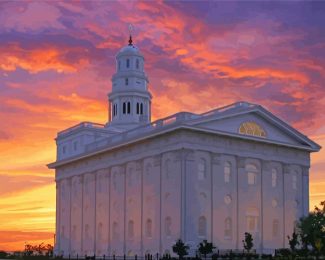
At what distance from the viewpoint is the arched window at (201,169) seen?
60156 millimetres

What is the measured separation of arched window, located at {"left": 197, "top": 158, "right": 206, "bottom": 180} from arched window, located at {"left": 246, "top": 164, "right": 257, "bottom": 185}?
238 inches

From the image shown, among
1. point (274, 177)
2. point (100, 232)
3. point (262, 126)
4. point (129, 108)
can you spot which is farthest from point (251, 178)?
point (129, 108)

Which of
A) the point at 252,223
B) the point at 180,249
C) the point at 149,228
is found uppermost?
the point at 252,223

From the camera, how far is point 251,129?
6488cm

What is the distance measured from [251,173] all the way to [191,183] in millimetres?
8924

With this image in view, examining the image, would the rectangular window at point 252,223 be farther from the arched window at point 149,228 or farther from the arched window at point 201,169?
the arched window at point 149,228

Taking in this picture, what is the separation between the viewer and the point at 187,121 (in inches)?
2293

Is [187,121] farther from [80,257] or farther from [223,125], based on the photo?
[80,257]

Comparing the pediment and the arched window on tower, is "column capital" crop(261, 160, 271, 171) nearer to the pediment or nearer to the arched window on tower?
the arched window on tower

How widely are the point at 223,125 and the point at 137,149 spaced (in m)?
9.21

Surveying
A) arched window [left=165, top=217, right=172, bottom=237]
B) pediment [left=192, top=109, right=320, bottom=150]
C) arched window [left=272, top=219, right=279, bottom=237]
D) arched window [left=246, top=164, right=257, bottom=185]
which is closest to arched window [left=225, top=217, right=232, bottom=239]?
arched window [left=246, top=164, right=257, bottom=185]

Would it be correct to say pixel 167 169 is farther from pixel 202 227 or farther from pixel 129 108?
pixel 129 108

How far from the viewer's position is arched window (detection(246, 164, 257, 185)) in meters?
64.9

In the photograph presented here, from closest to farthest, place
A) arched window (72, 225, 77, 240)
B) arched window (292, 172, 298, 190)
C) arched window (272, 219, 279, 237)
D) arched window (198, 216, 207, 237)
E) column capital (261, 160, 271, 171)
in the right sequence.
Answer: arched window (198, 216, 207, 237) → column capital (261, 160, 271, 171) → arched window (272, 219, 279, 237) → arched window (292, 172, 298, 190) → arched window (72, 225, 77, 240)
